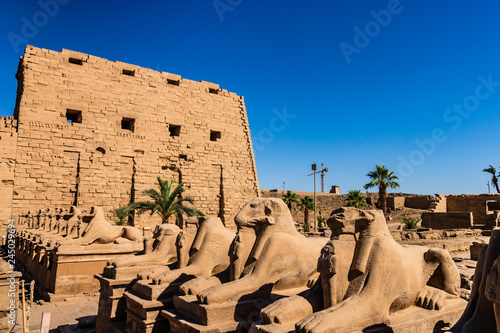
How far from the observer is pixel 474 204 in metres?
22.5

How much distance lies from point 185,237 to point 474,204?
74.8ft

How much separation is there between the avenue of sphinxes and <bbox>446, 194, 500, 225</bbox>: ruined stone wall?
0.12m

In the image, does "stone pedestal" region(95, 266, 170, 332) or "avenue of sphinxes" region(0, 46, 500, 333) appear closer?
"avenue of sphinxes" region(0, 46, 500, 333)

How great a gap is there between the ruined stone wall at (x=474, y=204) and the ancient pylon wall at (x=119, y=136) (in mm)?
13868

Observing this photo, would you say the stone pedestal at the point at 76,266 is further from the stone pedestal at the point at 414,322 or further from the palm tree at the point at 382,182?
the palm tree at the point at 382,182

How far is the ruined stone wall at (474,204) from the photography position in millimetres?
21750

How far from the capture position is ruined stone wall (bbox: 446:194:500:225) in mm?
21750

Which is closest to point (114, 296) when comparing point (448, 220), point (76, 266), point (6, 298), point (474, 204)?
point (6, 298)

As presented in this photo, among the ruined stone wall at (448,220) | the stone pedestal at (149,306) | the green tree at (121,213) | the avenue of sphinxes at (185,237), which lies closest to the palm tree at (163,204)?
the green tree at (121,213)

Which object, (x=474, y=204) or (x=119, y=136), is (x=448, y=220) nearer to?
(x=474, y=204)

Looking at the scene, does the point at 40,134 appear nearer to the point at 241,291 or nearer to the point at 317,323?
the point at 241,291

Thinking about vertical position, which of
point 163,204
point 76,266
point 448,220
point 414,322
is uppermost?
point 163,204

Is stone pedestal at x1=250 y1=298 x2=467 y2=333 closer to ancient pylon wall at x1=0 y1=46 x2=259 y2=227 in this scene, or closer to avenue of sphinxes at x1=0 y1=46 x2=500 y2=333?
avenue of sphinxes at x1=0 y1=46 x2=500 y2=333

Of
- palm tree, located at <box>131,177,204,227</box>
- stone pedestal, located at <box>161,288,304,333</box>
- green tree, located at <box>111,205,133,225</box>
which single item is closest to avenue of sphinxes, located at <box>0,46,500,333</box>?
stone pedestal, located at <box>161,288,304,333</box>
